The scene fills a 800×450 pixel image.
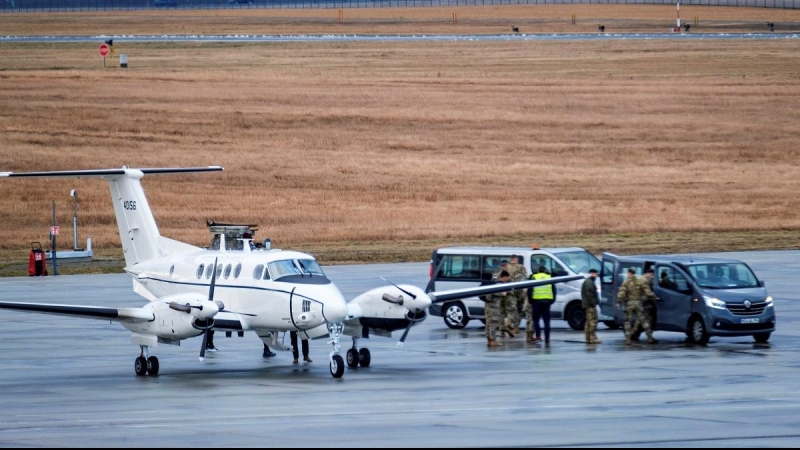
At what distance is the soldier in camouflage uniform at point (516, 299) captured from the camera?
100 feet

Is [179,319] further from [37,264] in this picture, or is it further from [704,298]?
[37,264]

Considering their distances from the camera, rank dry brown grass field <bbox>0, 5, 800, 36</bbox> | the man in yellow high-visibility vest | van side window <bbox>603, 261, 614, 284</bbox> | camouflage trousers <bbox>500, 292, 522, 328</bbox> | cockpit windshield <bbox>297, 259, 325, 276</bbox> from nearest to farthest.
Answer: cockpit windshield <bbox>297, 259, 325, 276</bbox> < the man in yellow high-visibility vest < camouflage trousers <bbox>500, 292, 522, 328</bbox> < van side window <bbox>603, 261, 614, 284</bbox> < dry brown grass field <bbox>0, 5, 800, 36</bbox>

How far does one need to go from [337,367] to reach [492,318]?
20.7 feet

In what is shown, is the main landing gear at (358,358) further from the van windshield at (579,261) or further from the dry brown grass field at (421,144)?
the dry brown grass field at (421,144)

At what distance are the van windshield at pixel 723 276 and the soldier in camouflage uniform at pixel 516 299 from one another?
3.99 meters

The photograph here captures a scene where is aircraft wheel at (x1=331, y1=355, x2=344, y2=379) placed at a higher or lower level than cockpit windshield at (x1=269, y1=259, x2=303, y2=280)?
lower

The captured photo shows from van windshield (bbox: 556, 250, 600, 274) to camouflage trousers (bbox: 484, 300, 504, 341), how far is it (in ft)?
13.6

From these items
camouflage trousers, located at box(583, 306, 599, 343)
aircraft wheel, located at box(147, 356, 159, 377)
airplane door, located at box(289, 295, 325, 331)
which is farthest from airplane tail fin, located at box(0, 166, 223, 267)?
camouflage trousers, located at box(583, 306, 599, 343)

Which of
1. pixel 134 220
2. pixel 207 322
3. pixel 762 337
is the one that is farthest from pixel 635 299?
pixel 134 220

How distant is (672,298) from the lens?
96.4ft

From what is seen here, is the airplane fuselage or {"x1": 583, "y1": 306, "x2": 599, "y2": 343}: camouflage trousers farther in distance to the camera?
{"x1": 583, "y1": 306, "x2": 599, "y2": 343}: camouflage trousers

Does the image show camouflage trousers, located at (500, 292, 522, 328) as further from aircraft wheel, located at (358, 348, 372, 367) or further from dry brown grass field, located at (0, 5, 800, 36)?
dry brown grass field, located at (0, 5, 800, 36)

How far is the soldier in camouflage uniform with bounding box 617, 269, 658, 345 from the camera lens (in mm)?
28906

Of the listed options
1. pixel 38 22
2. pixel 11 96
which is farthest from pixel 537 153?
pixel 38 22
